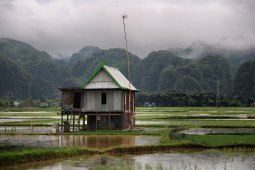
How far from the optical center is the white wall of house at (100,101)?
127 feet

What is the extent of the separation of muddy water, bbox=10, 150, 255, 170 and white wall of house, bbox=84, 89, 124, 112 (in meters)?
16.7

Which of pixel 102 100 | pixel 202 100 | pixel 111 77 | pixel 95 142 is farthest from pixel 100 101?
pixel 202 100

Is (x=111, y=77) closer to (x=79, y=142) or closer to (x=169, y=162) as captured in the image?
(x=79, y=142)

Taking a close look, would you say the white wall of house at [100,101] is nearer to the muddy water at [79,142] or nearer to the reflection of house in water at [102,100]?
the reflection of house in water at [102,100]

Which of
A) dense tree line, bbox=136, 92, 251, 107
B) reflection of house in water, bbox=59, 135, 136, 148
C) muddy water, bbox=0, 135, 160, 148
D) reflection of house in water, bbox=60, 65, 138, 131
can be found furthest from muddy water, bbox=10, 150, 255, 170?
dense tree line, bbox=136, 92, 251, 107

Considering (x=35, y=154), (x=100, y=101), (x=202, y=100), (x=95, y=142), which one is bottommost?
(x=95, y=142)

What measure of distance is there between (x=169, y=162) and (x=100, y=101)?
20498 mm

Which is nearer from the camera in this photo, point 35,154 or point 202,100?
point 35,154

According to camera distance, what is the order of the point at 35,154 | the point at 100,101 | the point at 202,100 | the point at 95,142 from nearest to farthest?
1. the point at 35,154
2. the point at 95,142
3. the point at 100,101
4. the point at 202,100

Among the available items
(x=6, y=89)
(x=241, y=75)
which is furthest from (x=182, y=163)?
(x=6, y=89)

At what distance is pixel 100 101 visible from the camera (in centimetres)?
3900

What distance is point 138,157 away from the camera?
68.9ft

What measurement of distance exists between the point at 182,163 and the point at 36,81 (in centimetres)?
18191

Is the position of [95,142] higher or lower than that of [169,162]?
higher
